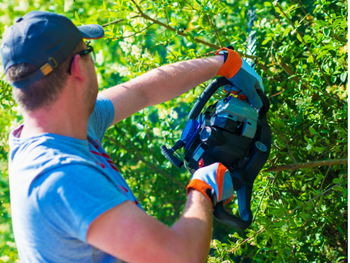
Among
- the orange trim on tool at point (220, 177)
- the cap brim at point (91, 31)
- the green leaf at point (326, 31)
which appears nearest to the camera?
the orange trim on tool at point (220, 177)

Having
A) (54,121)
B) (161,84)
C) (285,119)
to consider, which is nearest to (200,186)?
(54,121)

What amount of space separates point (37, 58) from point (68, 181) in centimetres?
47

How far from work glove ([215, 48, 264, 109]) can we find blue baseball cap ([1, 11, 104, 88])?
31.4 inches

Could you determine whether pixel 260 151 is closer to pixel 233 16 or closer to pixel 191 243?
pixel 191 243

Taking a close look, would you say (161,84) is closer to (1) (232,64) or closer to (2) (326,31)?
(1) (232,64)

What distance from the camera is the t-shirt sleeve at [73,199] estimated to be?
1.04 m

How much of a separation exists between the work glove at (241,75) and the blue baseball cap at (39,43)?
2.62 feet

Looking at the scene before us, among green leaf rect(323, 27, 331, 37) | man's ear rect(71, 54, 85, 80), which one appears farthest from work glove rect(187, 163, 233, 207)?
green leaf rect(323, 27, 331, 37)

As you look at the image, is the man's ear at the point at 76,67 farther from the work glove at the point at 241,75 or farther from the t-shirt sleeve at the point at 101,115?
the work glove at the point at 241,75

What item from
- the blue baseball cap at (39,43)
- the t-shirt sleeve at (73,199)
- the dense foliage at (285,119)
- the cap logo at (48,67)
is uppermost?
the blue baseball cap at (39,43)

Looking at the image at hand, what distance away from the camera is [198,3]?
2.17m

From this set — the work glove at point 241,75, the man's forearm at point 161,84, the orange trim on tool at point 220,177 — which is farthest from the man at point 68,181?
the work glove at point 241,75

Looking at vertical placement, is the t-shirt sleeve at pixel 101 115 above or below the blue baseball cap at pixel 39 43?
below

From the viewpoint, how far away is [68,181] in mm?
1066
